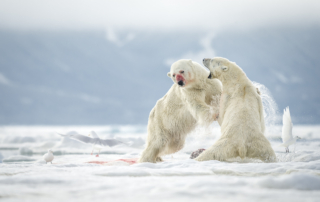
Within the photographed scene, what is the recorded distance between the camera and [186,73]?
519 centimetres

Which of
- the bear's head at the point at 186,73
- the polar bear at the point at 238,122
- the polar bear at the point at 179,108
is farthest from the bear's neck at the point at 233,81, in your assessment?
the bear's head at the point at 186,73

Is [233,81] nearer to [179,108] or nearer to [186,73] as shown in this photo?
[186,73]

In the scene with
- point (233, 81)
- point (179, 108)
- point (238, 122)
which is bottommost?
point (238, 122)

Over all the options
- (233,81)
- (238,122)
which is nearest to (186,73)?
(233,81)

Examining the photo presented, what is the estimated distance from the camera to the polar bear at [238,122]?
376 cm

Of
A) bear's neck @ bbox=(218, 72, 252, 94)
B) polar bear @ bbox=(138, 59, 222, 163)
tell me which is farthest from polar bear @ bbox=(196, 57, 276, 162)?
polar bear @ bbox=(138, 59, 222, 163)

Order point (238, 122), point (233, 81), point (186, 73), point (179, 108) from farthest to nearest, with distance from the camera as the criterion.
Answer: point (179, 108) → point (186, 73) → point (233, 81) → point (238, 122)

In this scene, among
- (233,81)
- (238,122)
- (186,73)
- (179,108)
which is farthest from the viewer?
(179,108)

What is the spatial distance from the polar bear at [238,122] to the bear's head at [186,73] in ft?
1.97

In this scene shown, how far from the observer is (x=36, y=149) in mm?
11336

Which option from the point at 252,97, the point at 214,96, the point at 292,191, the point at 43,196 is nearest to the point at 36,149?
the point at 214,96

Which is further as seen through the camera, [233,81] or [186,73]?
[186,73]

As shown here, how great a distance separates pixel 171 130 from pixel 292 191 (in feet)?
12.0

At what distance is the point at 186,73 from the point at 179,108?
711mm
